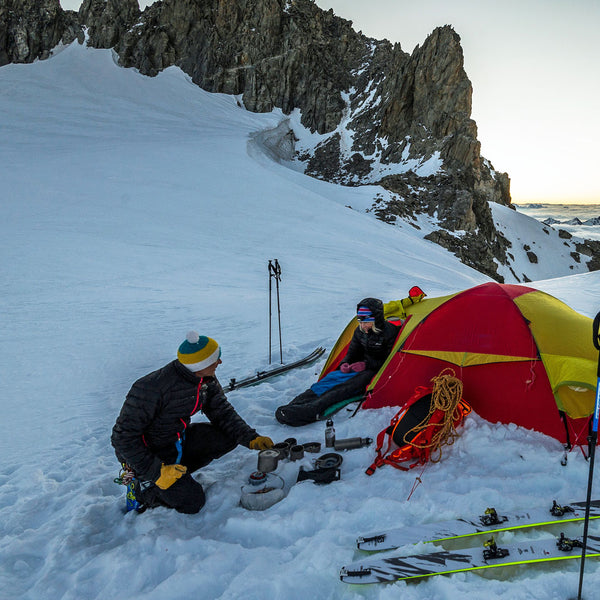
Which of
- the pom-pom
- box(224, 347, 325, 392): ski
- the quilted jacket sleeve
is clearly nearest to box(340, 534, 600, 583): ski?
the quilted jacket sleeve

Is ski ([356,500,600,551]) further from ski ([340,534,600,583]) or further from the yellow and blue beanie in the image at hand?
the yellow and blue beanie

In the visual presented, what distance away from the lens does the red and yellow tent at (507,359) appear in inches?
143

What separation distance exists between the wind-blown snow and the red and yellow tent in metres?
0.25

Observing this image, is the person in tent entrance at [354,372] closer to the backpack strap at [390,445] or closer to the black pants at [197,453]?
the backpack strap at [390,445]

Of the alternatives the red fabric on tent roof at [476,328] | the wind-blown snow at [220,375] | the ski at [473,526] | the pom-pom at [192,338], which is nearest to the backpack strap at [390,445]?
the wind-blown snow at [220,375]

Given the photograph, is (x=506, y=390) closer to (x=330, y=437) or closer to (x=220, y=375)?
(x=330, y=437)

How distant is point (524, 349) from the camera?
3.92m

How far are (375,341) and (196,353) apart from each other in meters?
2.75

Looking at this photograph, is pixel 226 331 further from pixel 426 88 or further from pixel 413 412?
pixel 426 88

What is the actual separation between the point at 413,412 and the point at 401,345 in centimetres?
111

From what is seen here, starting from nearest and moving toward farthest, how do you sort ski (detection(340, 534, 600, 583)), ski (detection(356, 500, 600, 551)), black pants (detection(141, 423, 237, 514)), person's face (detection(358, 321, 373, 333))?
ski (detection(340, 534, 600, 583))
ski (detection(356, 500, 600, 551))
black pants (detection(141, 423, 237, 514))
person's face (detection(358, 321, 373, 333))

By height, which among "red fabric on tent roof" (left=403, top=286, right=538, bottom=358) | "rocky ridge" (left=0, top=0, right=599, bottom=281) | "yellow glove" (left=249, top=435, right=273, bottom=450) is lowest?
"yellow glove" (left=249, top=435, right=273, bottom=450)

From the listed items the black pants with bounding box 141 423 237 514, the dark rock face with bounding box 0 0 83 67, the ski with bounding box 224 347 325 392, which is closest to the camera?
the black pants with bounding box 141 423 237 514

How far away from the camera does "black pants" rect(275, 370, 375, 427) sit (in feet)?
15.5
